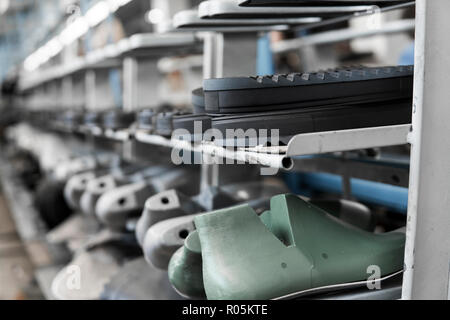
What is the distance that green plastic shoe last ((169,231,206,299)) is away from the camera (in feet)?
3.60

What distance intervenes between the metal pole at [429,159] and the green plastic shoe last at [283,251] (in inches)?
5.3

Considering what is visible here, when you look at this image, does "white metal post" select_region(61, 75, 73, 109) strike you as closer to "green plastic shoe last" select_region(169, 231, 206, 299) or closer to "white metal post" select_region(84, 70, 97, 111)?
"white metal post" select_region(84, 70, 97, 111)

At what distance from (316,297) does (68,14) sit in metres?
3.40

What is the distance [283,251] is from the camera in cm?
98

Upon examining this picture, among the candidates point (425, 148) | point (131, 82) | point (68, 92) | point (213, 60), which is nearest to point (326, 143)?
point (425, 148)

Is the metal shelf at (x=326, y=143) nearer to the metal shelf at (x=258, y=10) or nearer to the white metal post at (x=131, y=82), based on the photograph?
the metal shelf at (x=258, y=10)

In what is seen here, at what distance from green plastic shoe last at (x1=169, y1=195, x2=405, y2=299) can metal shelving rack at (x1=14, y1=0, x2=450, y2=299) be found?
0.43 feet

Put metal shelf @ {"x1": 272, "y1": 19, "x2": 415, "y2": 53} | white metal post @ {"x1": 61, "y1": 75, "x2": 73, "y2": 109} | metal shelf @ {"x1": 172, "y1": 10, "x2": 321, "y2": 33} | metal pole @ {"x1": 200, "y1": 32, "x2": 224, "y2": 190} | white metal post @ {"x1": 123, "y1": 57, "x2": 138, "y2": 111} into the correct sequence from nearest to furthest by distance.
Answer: metal shelf @ {"x1": 172, "y1": 10, "x2": 321, "y2": 33}
metal pole @ {"x1": 200, "y1": 32, "x2": 224, "y2": 190}
metal shelf @ {"x1": 272, "y1": 19, "x2": 415, "y2": 53}
white metal post @ {"x1": 123, "y1": 57, "x2": 138, "y2": 111}
white metal post @ {"x1": 61, "y1": 75, "x2": 73, "y2": 109}

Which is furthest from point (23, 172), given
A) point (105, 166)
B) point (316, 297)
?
point (316, 297)

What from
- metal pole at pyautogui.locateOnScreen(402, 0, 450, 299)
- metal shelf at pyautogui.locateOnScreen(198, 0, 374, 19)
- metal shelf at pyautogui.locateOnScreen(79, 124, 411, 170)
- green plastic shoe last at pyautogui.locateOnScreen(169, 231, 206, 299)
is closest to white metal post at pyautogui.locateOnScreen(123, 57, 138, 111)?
metal shelf at pyautogui.locateOnScreen(198, 0, 374, 19)

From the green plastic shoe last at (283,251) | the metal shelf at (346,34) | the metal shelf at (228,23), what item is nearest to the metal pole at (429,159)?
the green plastic shoe last at (283,251)

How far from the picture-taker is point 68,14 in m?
3.85

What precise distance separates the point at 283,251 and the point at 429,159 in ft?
0.99

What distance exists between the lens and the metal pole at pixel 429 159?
34.3 inches
